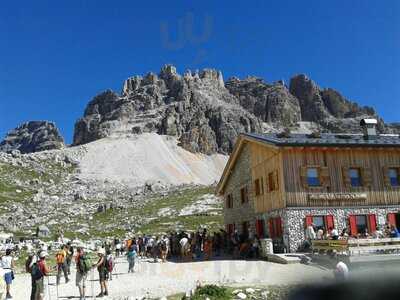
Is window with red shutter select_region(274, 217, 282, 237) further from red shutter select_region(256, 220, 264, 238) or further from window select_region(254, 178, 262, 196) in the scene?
window select_region(254, 178, 262, 196)

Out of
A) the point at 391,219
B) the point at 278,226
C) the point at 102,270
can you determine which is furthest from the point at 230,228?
the point at 102,270

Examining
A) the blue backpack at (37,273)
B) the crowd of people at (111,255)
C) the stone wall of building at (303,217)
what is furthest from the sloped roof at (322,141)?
the blue backpack at (37,273)

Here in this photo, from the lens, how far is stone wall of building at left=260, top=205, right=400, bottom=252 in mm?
26984

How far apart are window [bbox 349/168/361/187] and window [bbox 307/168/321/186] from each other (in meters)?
2.22

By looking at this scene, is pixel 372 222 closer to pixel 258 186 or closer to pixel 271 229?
pixel 271 229

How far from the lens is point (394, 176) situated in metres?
29.3

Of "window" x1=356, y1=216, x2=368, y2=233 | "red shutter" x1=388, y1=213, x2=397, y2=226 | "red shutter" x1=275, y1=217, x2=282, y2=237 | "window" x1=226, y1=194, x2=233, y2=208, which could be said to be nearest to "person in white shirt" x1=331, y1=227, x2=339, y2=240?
"window" x1=356, y1=216, x2=368, y2=233

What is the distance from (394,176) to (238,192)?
13284 millimetres

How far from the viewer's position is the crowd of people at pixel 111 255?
56.1 feet

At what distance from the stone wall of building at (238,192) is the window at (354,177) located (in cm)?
822

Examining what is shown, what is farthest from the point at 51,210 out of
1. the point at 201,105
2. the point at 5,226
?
the point at 201,105

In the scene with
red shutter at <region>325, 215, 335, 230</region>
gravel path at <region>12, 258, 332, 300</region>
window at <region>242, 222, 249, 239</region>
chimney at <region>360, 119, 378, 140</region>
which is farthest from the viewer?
window at <region>242, 222, 249, 239</region>

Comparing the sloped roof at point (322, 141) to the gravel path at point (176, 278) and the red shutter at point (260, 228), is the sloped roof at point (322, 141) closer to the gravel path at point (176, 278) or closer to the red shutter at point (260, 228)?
the red shutter at point (260, 228)

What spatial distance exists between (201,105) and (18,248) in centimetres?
15037
